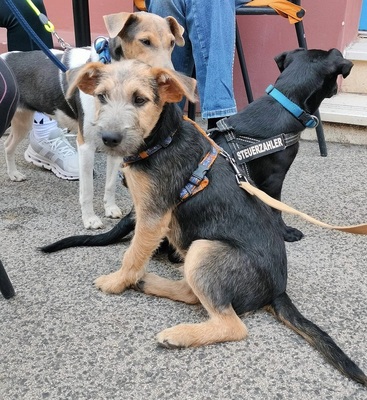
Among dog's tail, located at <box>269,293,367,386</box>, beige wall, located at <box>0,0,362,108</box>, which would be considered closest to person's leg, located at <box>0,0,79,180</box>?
beige wall, located at <box>0,0,362,108</box>

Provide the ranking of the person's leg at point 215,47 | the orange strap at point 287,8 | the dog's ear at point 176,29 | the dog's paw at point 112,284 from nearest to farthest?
the dog's paw at point 112,284
the dog's ear at point 176,29
the person's leg at point 215,47
the orange strap at point 287,8

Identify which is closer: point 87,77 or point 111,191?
point 87,77

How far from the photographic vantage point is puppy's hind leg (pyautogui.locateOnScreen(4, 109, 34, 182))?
4.00 meters

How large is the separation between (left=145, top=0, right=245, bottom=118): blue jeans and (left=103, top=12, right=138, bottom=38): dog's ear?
67 cm

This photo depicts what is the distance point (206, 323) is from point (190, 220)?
0.51 metres

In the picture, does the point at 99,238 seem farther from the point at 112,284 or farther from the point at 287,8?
the point at 287,8

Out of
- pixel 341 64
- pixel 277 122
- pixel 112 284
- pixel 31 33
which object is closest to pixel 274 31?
pixel 341 64

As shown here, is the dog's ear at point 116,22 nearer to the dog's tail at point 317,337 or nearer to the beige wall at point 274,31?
the dog's tail at point 317,337

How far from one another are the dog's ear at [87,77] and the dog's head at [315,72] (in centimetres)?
128

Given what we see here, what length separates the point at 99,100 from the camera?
2314 mm

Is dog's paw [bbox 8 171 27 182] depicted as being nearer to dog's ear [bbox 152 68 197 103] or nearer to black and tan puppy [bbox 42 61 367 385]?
black and tan puppy [bbox 42 61 367 385]

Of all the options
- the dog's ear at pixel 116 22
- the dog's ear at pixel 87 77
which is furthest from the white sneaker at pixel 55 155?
the dog's ear at pixel 87 77

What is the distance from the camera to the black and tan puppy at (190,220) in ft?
7.14

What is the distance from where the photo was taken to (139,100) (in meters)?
2.27
